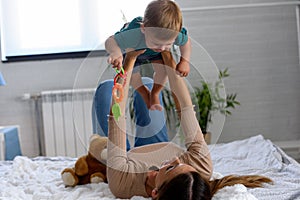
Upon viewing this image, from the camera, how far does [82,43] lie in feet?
12.3

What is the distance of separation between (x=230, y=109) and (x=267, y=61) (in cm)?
42

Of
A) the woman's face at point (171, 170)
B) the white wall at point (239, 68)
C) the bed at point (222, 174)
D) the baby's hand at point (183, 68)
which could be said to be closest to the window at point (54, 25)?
the white wall at point (239, 68)

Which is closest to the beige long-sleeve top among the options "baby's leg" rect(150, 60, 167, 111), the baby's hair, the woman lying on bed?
the woman lying on bed

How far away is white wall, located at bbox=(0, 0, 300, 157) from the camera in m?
3.67

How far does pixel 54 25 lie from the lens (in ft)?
12.2

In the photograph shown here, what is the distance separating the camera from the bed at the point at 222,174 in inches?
66.5

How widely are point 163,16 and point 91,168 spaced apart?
0.77 m

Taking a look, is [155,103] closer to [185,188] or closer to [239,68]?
[185,188]

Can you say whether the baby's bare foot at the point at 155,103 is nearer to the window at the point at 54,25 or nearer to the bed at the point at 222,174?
the bed at the point at 222,174

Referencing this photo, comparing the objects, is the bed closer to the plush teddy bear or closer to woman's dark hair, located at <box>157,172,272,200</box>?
the plush teddy bear

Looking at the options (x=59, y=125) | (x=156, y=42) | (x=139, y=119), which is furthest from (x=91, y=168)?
(x=59, y=125)

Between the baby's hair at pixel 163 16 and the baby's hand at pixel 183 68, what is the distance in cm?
12

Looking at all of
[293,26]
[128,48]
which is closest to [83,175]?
[128,48]

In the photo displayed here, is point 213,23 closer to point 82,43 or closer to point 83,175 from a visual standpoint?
point 82,43
